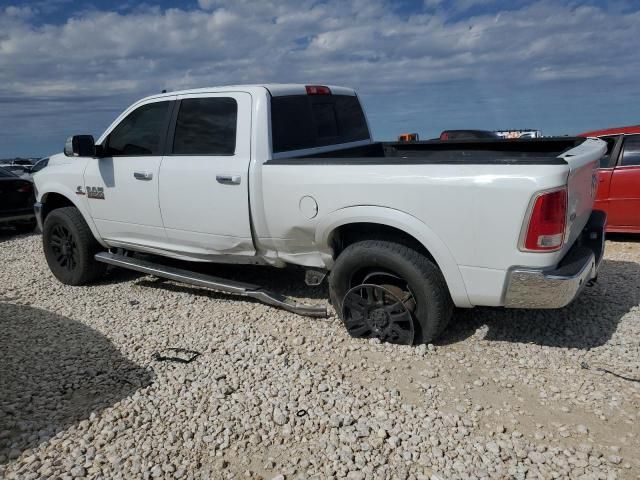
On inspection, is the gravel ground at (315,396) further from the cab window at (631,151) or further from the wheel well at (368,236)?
the cab window at (631,151)

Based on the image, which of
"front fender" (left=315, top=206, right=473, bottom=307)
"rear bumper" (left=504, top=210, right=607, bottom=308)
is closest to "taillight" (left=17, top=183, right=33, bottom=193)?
"front fender" (left=315, top=206, right=473, bottom=307)

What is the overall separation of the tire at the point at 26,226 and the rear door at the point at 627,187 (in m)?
9.73

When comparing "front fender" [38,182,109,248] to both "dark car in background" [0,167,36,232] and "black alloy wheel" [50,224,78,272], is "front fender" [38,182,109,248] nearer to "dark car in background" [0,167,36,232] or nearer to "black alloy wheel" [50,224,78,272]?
"black alloy wheel" [50,224,78,272]

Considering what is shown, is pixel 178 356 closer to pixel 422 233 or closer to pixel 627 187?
pixel 422 233

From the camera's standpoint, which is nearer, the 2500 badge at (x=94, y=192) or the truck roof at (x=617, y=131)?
the 2500 badge at (x=94, y=192)

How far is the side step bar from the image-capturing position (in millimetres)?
4441

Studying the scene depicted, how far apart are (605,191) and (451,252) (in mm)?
4740

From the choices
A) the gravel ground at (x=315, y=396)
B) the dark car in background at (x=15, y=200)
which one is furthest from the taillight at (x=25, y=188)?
the gravel ground at (x=315, y=396)

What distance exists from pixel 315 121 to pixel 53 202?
3396 millimetres

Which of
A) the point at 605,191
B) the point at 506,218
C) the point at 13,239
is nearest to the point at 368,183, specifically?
the point at 506,218

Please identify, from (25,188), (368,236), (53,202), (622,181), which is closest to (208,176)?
(368,236)

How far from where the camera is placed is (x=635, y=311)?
14.7 feet

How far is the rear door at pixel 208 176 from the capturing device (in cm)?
434

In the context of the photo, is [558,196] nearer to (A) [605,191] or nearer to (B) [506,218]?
(B) [506,218]
